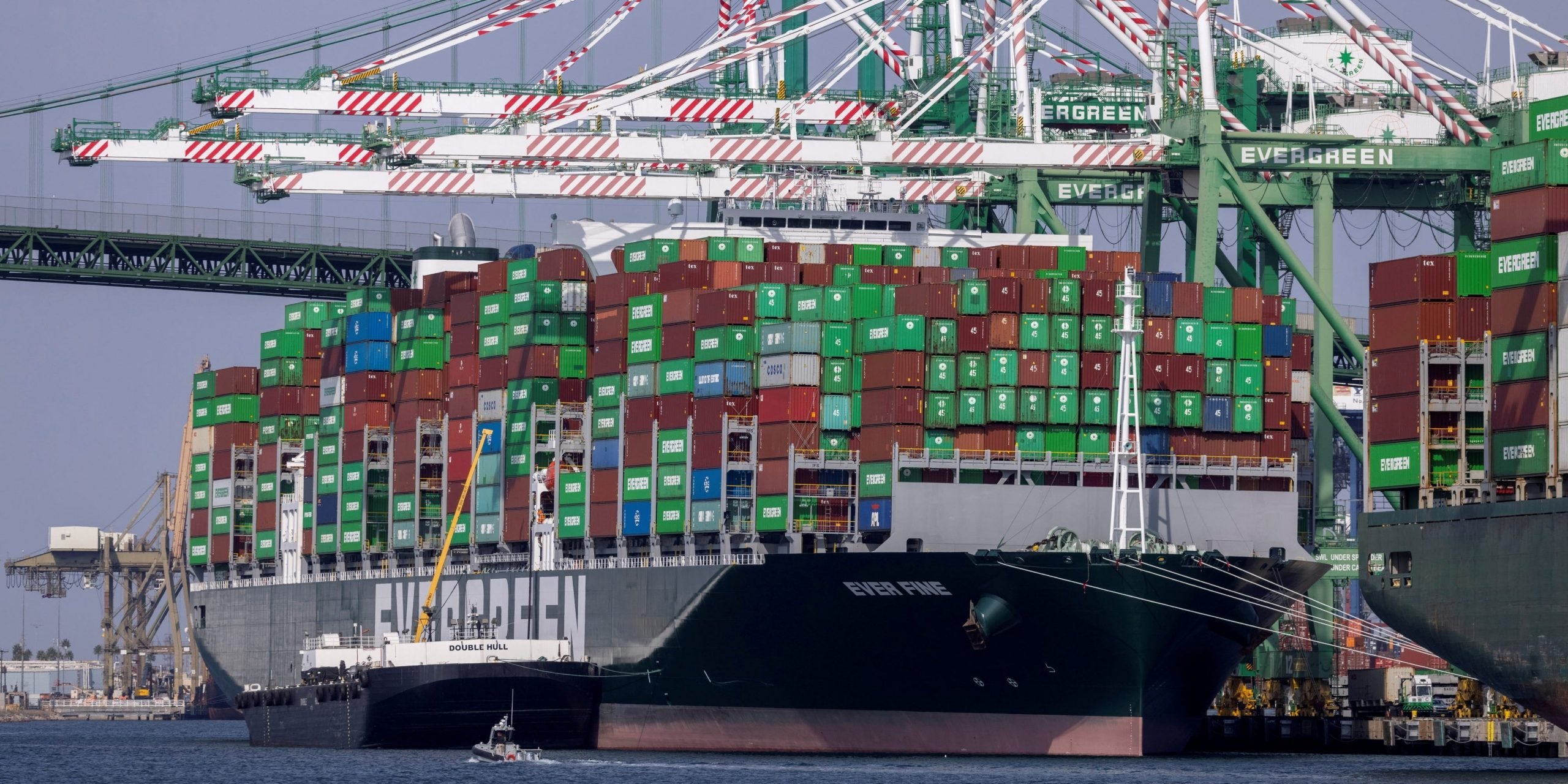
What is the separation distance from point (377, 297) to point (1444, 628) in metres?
33.5

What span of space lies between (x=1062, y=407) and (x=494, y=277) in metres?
17.9

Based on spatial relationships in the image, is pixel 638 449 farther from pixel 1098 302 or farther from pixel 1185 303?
pixel 1185 303

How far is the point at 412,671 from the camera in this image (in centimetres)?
5950

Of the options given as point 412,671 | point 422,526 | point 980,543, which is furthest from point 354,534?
point 980,543

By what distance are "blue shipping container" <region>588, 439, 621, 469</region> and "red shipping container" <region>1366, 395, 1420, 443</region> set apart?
1845 cm

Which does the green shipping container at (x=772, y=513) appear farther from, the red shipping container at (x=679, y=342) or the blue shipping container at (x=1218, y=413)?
the blue shipping container at (x=1218, y=413)

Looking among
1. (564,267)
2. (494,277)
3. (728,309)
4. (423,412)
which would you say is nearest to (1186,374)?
(728,309)

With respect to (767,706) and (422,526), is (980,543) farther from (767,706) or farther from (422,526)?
(422,526)

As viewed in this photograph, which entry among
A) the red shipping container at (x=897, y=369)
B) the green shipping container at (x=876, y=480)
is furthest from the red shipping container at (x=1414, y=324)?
the green shipping container at (x=876, y=480)

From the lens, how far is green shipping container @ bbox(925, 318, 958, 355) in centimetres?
5509

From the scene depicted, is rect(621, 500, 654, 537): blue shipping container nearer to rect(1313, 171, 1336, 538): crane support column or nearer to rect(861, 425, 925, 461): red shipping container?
rect(861, 425, 925, 461): red shipping container

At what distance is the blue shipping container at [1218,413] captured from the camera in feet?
183

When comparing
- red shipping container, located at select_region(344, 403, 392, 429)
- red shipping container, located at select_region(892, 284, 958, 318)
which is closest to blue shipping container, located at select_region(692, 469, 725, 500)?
red shipping container, located at select_region(892, 284, 958, 318)

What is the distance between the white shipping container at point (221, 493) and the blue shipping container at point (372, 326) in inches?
407
